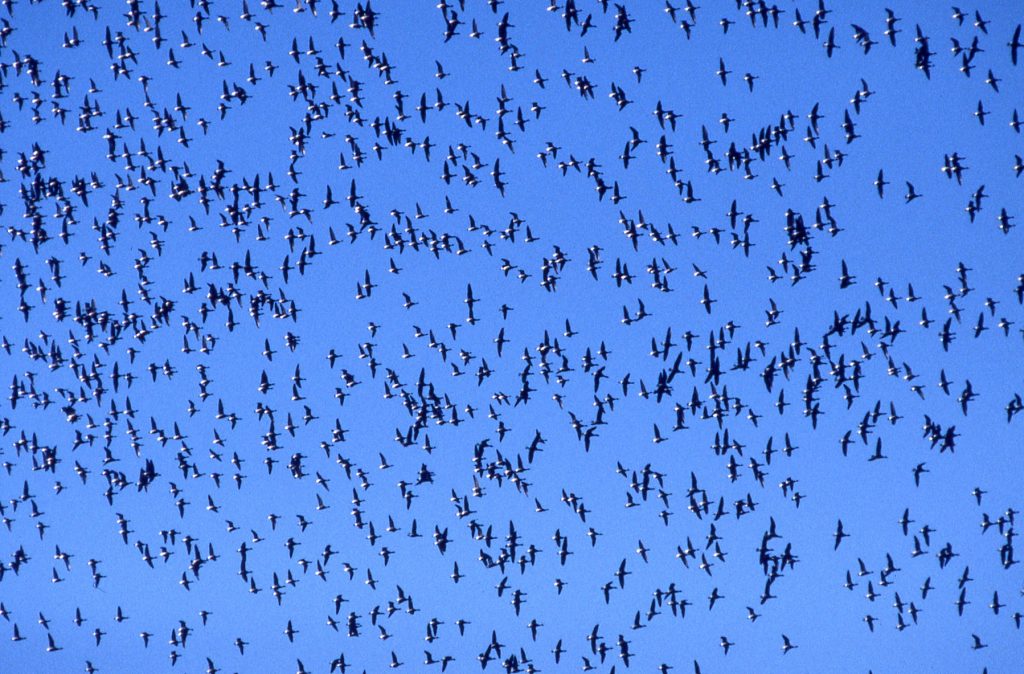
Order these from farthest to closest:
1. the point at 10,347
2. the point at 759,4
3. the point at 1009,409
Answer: the point at 10,347
the point at 1009,409
the point at 759,4

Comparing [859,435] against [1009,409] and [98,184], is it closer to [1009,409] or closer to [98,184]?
[1009,409]

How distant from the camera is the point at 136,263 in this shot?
115875mm

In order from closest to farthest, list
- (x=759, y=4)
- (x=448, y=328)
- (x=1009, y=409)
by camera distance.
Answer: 1. (x=759, y=4)
2. (x=1009, y=409)
3. (x=448, y=328)

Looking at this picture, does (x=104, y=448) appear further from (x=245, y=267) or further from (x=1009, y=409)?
(x=1009, y=409)

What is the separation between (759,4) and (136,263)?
4206 centimetres

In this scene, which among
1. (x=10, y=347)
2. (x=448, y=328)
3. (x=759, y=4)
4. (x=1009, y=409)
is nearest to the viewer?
(x=759, y=4)

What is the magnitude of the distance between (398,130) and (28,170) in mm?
23713

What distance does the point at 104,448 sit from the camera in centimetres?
12175

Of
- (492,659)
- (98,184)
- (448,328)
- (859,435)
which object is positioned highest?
(98,184)

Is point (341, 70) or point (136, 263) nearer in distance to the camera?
point (341, 70)

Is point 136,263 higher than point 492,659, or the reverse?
point 136,263

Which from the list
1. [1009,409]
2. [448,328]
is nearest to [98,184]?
[448,328]

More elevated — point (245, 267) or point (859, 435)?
point (245, 267)

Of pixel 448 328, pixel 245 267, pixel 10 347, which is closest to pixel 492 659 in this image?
pixel 448 328
